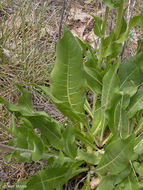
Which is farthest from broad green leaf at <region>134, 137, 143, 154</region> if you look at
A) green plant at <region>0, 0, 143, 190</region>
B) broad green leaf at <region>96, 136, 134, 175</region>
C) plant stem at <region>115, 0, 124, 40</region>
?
plant stem at <region>115, 0, 124, 40</region>

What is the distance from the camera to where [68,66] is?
3.97 feet

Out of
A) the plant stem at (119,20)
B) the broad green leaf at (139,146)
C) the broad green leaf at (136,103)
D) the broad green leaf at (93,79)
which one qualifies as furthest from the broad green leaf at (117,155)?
the plant stem at (119,20)

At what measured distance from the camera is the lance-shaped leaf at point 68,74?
1.14 meters

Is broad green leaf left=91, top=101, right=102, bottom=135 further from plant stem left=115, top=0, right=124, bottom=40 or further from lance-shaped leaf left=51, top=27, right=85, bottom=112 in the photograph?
plant stem left=115, top=0, right=124, bottom=40

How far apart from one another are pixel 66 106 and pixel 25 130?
30 centimetres

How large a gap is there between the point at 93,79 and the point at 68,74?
40 centimetres

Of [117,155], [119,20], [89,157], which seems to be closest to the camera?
[117,155]

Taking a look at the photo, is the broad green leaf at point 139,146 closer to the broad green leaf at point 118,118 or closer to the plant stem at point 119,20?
the broad green leaf at point 118,118

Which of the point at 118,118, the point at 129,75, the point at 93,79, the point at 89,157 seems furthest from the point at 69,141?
the point at 129,75

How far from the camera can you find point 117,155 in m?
1.19

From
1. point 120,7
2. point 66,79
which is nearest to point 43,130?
point 66,79

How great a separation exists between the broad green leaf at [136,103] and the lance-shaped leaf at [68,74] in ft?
1.16

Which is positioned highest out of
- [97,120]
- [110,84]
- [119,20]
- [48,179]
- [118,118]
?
[119,20]

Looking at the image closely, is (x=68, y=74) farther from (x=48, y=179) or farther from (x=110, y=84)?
(x=48, y=179)
